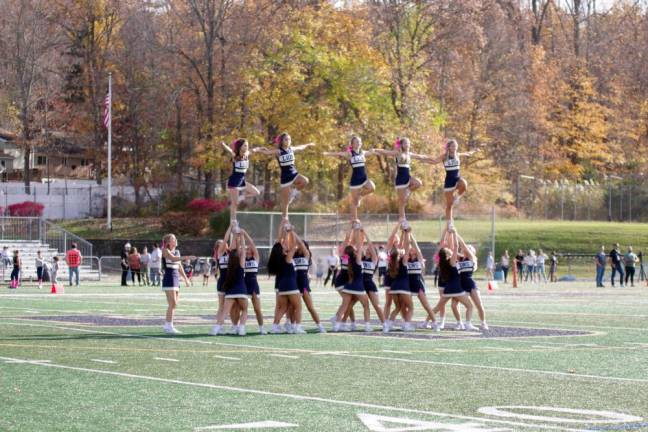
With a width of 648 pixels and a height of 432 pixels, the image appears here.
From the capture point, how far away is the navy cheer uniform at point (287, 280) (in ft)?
66.8

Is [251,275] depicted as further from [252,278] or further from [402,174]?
[402,174]

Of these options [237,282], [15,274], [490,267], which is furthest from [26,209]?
[237,282]

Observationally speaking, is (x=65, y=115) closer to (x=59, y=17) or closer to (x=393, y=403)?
(x=59, y=17)

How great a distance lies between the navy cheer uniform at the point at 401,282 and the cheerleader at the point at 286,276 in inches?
77.2

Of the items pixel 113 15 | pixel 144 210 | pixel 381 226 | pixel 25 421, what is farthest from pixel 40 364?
pixel 113 15

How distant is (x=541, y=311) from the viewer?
94.1ft

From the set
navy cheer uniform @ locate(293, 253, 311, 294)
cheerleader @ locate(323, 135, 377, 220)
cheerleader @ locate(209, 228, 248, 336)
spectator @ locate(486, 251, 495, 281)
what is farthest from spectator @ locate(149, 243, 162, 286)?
cheerleader @ locate(209, 228, 248, 336)

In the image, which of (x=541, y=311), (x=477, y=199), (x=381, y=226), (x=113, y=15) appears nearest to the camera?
(x=541, y=311)

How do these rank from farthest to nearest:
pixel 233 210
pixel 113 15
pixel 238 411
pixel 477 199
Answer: pixel 113 15
pixel 477 199
pixel 233 210
pixel 238 411

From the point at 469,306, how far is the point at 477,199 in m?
45.9

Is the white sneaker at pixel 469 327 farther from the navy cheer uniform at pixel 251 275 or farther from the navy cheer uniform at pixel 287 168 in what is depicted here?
the navy cheer uniform at pixel 287 168

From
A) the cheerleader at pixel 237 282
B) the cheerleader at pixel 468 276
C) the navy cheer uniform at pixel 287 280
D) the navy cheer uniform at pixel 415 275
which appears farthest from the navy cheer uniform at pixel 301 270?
the cheerleader at pixel 468 276

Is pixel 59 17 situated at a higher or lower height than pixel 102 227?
higher

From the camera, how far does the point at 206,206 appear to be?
6197cm
